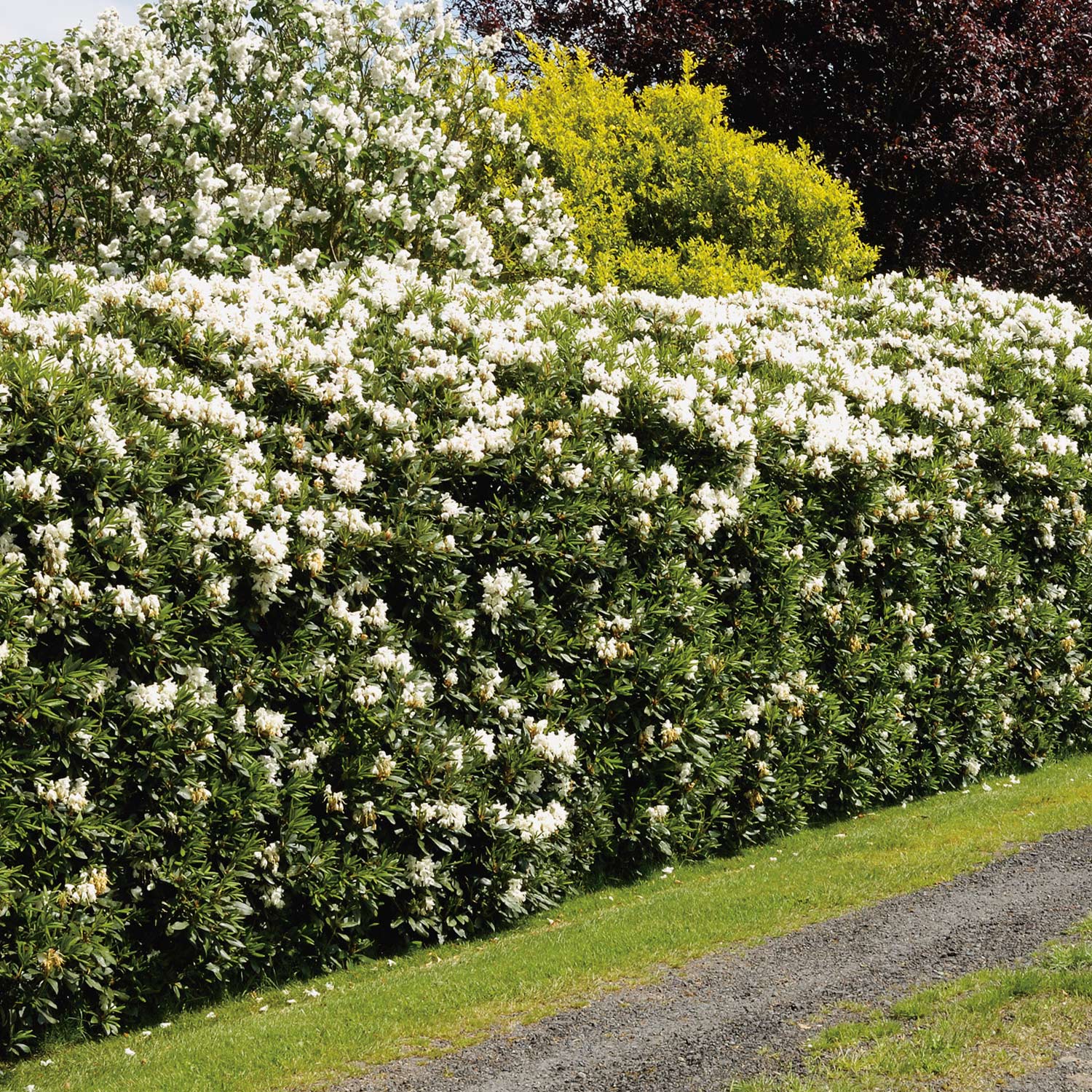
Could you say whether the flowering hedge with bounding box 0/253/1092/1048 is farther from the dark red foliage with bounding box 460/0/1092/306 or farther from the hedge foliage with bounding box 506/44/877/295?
the dark red foliage with bounding box 460/0/1092/306

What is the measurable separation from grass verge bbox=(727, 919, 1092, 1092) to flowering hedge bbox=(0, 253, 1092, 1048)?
2.20 meters

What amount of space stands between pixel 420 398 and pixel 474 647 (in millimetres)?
1363

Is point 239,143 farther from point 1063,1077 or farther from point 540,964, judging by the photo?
point 1063,1077

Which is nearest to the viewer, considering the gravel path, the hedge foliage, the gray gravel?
the gray gravel

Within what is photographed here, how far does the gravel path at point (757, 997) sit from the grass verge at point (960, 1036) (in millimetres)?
144

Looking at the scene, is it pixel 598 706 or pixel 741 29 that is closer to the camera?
pixel 598 706

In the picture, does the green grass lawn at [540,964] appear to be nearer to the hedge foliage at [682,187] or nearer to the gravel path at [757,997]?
the gravel path at [757,997]

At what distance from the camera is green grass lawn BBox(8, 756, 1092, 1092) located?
4816 millimetres

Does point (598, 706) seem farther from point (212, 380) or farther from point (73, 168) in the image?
point (73, 168)

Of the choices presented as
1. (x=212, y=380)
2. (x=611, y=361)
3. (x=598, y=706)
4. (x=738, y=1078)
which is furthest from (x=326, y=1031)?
(x=611, y=361)

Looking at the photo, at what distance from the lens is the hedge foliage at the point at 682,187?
1283 centimetres

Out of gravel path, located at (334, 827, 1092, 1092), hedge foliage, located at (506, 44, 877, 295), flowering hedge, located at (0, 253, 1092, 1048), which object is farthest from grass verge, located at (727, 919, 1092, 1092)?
hedge foliage, located at (506, 44, 877, 295)

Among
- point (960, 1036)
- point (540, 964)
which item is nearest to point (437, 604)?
point (540, 964)

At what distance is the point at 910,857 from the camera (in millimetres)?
7008
